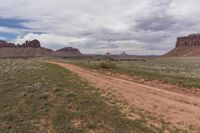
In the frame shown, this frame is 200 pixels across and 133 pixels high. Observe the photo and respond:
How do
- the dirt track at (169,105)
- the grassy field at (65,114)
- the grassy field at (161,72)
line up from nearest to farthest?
1. the grassy field at (65,114)
2. the dirt track at (169,105)
3. the grassy field at (161,72)

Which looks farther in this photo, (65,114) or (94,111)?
(94,111)

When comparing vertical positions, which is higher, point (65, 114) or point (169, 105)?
point (169, 105)

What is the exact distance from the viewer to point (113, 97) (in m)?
13.9

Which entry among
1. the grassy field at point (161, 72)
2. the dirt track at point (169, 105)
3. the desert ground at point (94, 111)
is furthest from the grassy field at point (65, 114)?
the grassy field at point (161, 72)

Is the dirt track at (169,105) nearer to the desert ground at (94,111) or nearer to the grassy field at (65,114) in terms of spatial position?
the desert ground at (94,111)

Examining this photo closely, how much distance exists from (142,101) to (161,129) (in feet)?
12.7

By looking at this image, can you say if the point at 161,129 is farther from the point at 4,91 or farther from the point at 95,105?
the point at 4,91

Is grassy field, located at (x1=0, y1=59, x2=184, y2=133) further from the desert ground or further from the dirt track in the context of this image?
the dirt track

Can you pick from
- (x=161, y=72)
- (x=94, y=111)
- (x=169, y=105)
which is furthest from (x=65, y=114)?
(x=161, y=72)

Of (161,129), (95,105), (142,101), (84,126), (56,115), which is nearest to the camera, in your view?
(161,129)

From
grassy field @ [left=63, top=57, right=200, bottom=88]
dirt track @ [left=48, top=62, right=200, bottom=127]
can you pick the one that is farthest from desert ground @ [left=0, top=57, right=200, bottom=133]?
grassy field @ [left=63, top=57, right=200, bottom=88]

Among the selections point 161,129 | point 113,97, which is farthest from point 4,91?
point 161,129

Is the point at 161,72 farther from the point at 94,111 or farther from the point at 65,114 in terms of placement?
the point at 65,114

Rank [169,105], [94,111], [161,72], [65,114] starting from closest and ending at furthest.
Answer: [65,114] < [94,111] < [169,105] < [161,72]
